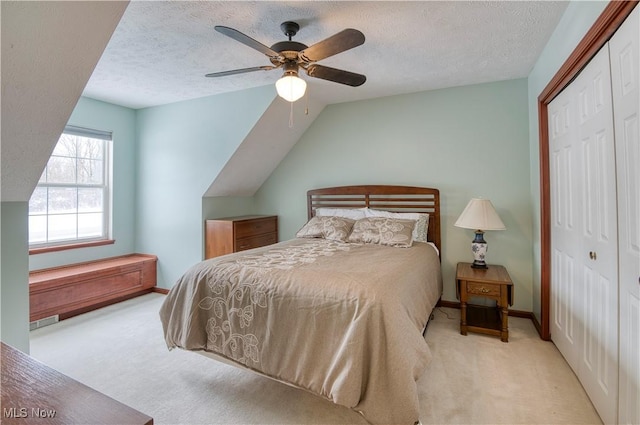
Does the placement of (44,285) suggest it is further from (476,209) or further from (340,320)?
(476,209)

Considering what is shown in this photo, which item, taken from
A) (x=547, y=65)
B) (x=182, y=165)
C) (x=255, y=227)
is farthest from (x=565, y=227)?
(x=182, y=165)

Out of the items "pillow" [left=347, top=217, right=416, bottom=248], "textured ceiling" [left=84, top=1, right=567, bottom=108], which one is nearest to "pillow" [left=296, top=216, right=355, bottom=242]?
"pillow" [left=347, top=217, right=416, bottom=248]

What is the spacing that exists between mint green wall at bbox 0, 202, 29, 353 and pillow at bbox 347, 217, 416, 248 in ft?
8.96

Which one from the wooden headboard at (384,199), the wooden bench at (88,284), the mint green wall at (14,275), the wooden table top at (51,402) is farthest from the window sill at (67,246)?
the wooden table top at (51,402)

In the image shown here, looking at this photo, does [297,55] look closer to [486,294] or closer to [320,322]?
[320,322]

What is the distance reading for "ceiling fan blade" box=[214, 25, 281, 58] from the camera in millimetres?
1829

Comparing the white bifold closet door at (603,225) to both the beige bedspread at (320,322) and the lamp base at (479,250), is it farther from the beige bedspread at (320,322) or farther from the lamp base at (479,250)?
the beige bedspread at (320,322)

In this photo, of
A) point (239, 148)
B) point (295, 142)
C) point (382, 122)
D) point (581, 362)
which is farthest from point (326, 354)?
point (295, 142)

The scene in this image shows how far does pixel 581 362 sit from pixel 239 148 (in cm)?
372

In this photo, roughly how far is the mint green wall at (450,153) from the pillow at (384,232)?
713mm

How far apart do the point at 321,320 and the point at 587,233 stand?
5.80 feet

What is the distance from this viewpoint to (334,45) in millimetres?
1955

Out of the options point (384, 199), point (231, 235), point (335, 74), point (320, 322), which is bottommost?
point (320, 322)

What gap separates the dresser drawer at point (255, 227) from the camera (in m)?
3.96
